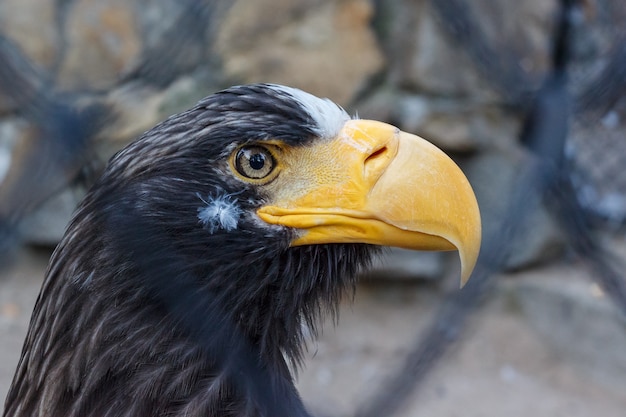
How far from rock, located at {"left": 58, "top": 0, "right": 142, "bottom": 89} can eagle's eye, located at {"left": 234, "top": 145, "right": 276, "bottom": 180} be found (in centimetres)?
261

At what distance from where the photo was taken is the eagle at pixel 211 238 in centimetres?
136

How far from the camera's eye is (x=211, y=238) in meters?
1.40

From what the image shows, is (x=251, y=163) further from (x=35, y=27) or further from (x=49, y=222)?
(x=35, y=27)

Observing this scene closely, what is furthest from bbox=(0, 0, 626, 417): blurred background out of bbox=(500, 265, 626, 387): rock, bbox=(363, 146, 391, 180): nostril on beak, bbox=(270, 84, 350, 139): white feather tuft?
bbox=(363, 146, 391, 180): nostril on beak

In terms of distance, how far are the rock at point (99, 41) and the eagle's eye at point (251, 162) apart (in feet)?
8.57

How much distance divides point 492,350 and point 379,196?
99.0 inches

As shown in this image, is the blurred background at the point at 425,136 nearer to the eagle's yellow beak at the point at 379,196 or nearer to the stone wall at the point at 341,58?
the stone wall at the point at 341,58

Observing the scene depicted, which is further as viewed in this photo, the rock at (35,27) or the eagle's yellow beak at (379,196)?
the rock at (35,27)

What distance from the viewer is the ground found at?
3.37 meters

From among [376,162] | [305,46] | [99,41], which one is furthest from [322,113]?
[99,41]

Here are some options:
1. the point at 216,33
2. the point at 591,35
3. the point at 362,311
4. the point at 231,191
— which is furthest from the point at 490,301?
the point at 231,191

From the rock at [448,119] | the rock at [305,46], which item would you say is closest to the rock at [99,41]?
the rock at [305,46]

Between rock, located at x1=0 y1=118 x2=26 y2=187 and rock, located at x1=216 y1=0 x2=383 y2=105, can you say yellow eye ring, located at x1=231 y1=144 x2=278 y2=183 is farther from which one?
rock, located at x1=0 y1=118 x2=26 y2=187

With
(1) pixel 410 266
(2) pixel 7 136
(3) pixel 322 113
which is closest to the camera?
(3) pixel 322 113
